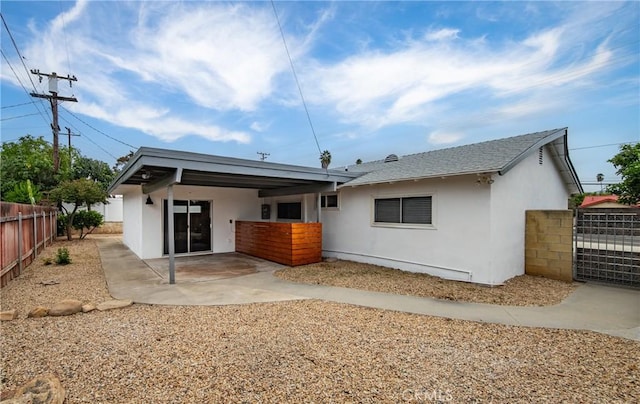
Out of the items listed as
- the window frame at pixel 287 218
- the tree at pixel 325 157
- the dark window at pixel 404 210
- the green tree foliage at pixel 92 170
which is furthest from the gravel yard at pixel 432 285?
the tree at pixel 325 157

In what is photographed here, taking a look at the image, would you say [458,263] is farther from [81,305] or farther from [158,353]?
[81,305]

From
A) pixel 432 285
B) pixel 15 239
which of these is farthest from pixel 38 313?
pixel 432 285

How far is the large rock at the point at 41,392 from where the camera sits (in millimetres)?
2238

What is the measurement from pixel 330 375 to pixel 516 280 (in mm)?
6137

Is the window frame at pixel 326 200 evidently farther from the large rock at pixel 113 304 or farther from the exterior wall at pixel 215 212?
the large rock at pixel 113 304

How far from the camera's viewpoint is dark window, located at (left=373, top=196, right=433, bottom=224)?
303 inches

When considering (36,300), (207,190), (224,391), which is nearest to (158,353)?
(224,391)

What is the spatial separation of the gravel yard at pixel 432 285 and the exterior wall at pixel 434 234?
1.17 feet

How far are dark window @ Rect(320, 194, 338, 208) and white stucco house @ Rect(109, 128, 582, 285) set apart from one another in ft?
0.12

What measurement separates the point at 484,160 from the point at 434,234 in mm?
2084

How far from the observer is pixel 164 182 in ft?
24.3

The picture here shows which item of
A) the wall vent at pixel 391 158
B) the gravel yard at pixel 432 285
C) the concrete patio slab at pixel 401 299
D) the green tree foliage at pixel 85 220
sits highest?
the wall vent at pixel 391 158

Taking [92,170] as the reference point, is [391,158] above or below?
below

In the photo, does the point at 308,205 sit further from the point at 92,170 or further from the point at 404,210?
the point at 92,170
